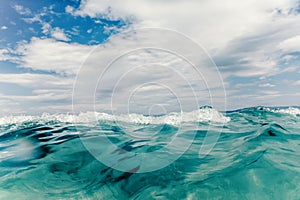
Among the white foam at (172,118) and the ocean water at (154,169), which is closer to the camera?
the ocean water at (154,169)

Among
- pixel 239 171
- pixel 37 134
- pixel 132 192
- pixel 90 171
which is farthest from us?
pixel 37 134

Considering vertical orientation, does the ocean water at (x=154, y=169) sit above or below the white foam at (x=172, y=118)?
below

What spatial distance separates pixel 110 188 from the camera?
233 inches

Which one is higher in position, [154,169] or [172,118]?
[172,118]

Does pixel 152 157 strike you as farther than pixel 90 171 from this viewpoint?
Yes

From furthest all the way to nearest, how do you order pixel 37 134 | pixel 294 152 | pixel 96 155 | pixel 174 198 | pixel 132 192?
pixel 37 134, pixel 96 155, pixel 294 152, pixel 132 192, pixel 174 198

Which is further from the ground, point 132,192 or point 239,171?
point 239,171

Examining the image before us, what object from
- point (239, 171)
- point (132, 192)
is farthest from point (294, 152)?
point (132, 192)

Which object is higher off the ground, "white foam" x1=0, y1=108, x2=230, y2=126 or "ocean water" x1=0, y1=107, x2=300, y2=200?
"white foam" x1=0, y1=108, x2=230, y2=126

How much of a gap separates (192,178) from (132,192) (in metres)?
1.49

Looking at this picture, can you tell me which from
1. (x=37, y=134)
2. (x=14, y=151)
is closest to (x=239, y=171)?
(x=14, y=151)

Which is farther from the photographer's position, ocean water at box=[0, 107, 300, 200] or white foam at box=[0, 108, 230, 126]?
white foam at box=[0, 108, 230, 126]

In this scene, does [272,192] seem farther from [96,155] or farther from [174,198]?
[96,155]

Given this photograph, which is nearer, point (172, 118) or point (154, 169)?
point (154, 169)
